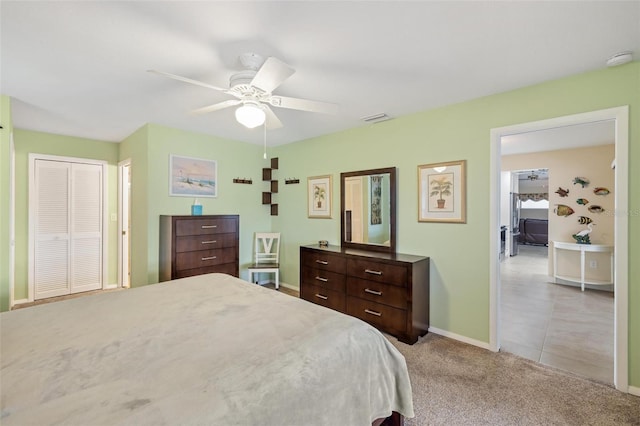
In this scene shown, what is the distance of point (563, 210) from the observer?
508 cm

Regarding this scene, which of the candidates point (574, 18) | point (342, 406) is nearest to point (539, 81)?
point (574, 18)

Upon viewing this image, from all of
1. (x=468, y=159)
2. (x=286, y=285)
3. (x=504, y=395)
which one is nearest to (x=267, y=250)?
(x=286, y=285)

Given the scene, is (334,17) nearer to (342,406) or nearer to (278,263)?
(342,406)

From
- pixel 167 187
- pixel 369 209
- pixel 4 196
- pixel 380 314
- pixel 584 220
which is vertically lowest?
pixel 380 314

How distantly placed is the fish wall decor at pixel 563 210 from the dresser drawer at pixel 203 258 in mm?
5733

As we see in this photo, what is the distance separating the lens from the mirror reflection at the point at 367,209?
11.5ft

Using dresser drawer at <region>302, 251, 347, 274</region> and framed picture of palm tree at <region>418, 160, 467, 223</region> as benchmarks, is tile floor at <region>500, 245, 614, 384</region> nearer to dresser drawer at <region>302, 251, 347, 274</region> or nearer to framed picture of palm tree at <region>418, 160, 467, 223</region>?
framed picture of palm tree at <region>418, 160, 467, 223</region>

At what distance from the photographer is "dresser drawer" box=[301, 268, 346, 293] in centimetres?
345

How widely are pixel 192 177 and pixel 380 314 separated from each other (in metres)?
3.13

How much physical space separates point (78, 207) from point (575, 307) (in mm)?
7385

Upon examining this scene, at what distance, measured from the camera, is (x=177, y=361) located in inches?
46.4

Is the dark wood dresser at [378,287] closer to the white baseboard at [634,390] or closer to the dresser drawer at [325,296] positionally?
the dresser drawer at [325,296]

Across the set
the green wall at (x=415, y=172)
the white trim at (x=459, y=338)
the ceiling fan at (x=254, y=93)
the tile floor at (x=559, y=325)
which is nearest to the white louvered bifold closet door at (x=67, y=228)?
the green wall at (x=415, y=172)

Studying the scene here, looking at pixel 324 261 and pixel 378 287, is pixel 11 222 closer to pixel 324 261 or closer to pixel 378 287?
pixel 324 261
